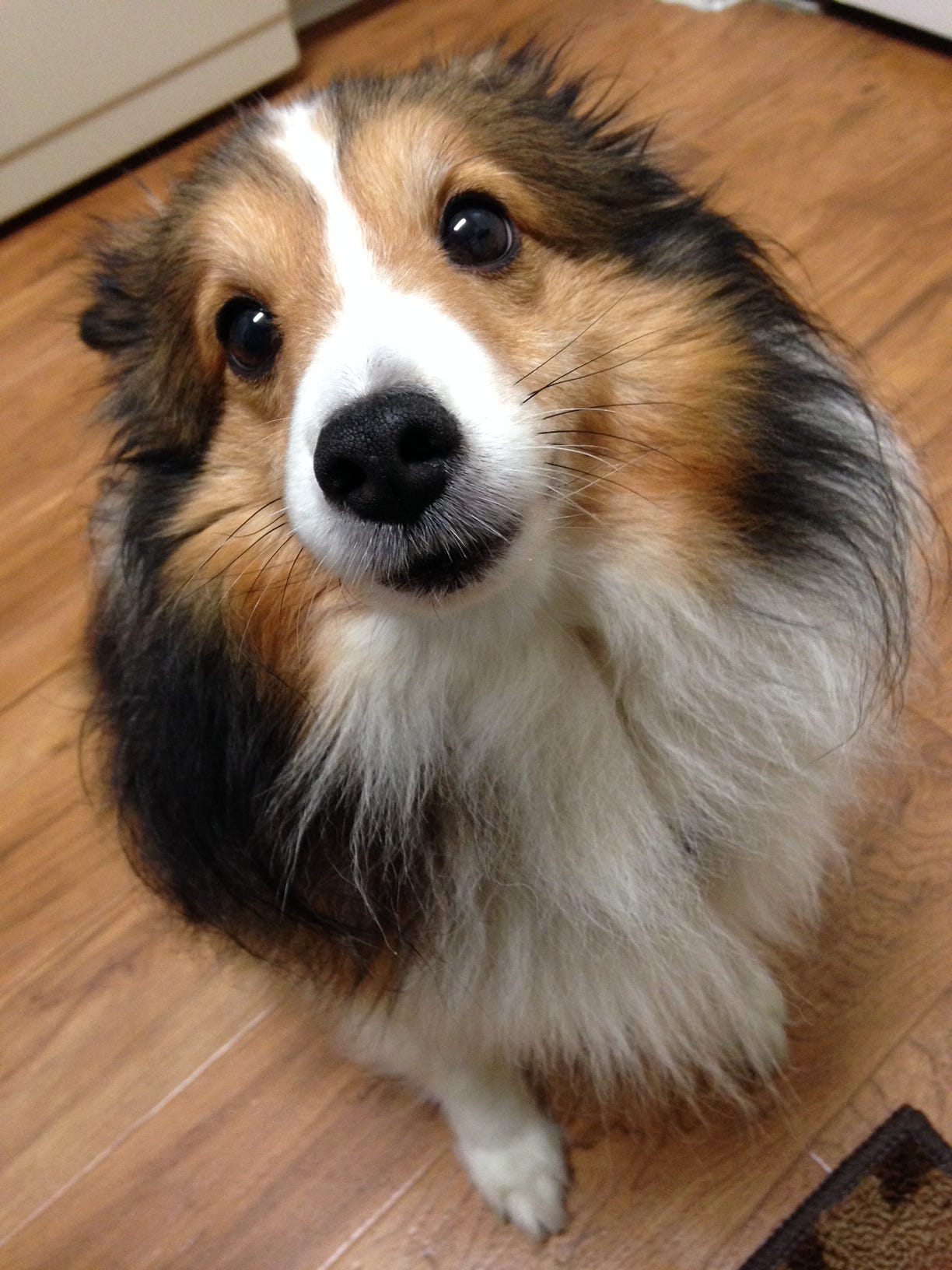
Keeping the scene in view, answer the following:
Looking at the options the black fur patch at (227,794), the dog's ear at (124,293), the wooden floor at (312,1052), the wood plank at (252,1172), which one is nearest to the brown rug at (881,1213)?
the wooden floor at (312,1052)

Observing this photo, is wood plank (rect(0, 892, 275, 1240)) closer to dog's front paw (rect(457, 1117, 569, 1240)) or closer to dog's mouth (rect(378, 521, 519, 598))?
dog's front paw (rect(457, 1117, 569, 1240))

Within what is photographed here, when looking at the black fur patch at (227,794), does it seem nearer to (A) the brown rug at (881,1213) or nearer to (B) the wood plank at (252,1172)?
(B) the wood plank at (252,1172)

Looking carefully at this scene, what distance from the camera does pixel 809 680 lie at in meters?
1.14

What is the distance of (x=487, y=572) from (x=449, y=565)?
3 centimetres

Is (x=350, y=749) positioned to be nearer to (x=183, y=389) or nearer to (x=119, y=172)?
(x=183, y=389)

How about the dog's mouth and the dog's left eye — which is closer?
the dog's mouth

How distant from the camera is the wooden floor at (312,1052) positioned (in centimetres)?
143

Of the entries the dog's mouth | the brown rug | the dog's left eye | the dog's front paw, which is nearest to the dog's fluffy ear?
the dog's left eye

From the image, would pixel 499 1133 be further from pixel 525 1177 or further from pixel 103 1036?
pixel 103 1036

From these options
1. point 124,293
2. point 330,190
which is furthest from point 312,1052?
point 330,190

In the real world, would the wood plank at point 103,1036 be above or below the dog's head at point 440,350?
below

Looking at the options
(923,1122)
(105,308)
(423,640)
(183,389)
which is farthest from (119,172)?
(923,1122)

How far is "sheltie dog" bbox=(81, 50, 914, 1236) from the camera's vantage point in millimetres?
988

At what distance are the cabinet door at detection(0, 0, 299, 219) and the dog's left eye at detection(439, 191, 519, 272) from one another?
2.23 m
